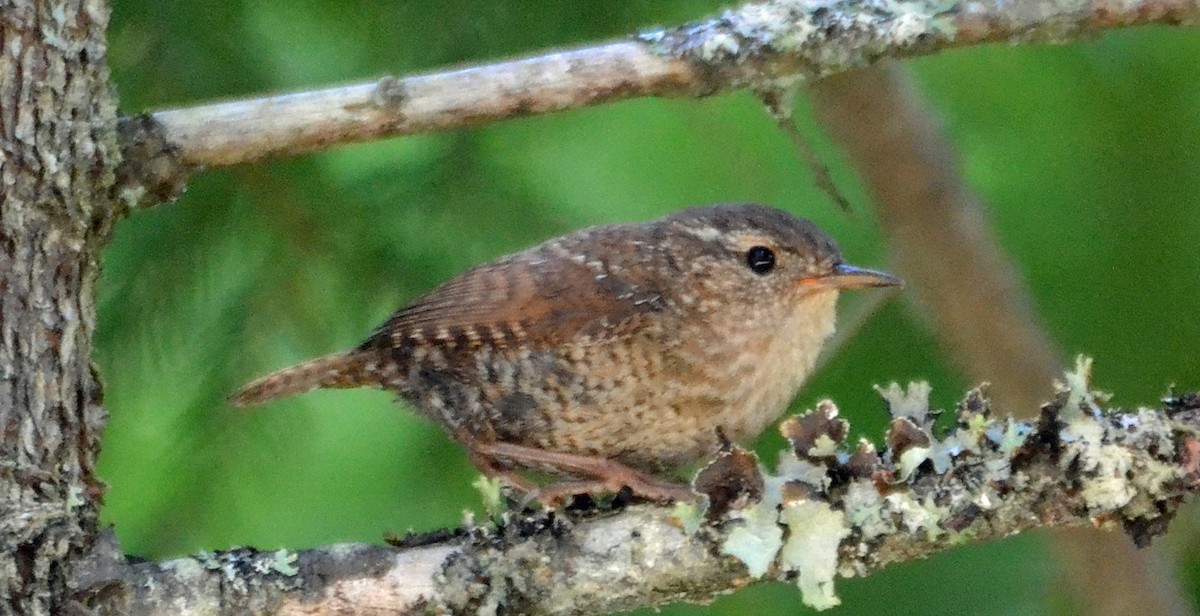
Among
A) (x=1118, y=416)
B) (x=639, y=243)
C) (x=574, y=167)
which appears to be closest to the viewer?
(x=1118, y=416)

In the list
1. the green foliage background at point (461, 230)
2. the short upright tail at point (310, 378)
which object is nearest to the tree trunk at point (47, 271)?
the short upright tail at point (310, 378)

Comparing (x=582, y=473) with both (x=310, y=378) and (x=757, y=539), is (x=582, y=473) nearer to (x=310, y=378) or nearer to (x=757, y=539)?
(x=757, y=539)

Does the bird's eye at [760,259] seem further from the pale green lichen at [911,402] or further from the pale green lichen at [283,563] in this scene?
the pale green lichen at [283,563]

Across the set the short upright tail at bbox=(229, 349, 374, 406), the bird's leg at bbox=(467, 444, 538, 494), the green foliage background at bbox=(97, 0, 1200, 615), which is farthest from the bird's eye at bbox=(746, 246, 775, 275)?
the short upright tail at bbox=(229, 349, 374, 406)

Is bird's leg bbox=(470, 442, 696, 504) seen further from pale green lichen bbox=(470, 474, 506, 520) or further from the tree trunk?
the tree trunk

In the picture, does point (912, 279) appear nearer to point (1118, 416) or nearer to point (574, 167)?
point (574, 167)

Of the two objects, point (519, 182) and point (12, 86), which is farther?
point (519, 182)

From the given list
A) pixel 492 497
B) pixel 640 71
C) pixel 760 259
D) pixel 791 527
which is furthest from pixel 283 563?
pixel 760 259

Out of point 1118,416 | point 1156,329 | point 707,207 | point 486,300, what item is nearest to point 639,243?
point 707,207
